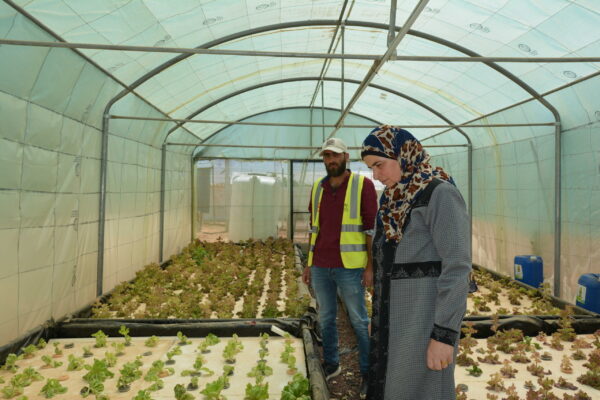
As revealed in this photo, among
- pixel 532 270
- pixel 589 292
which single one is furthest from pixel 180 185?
pixel 589 292

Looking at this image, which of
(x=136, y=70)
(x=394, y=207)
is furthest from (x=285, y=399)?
(x=136, y=70)

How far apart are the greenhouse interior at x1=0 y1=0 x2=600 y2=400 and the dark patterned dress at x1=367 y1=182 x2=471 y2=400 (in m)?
1.12

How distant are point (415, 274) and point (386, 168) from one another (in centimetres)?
47

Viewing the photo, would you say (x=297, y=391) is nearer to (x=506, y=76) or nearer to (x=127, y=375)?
(x=127, y=375)

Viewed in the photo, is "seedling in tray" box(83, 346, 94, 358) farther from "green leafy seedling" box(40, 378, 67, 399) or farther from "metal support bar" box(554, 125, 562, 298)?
"metal support bar" box(554, 125, 562, 298)

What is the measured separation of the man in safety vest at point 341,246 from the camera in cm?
303

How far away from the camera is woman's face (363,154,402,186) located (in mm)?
1763

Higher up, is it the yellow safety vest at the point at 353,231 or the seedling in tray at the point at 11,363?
the yellow safety vest at the point at 353,231

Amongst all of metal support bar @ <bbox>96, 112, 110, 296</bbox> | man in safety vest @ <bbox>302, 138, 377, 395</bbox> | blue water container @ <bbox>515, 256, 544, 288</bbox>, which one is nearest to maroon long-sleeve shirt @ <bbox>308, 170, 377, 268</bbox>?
man in safety vest @ <bbox>302, 138, 377, 395</bbox>

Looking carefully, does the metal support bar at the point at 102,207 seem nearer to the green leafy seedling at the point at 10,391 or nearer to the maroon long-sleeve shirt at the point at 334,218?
the green leafy seedling at the point at 10,391

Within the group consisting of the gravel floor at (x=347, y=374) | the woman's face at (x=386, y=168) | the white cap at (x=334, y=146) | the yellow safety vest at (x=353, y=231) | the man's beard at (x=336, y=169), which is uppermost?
the white cap at (x=334, y=146)

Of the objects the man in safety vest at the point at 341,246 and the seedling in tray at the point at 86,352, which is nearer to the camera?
the man in safety vest at the point at 341,246

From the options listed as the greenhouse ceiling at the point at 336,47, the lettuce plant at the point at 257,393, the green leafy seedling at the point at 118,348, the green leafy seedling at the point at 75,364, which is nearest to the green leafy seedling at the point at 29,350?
the green leafy seedling at the point at 75,364

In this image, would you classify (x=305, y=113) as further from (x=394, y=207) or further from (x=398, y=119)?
(x=394, y=207)
